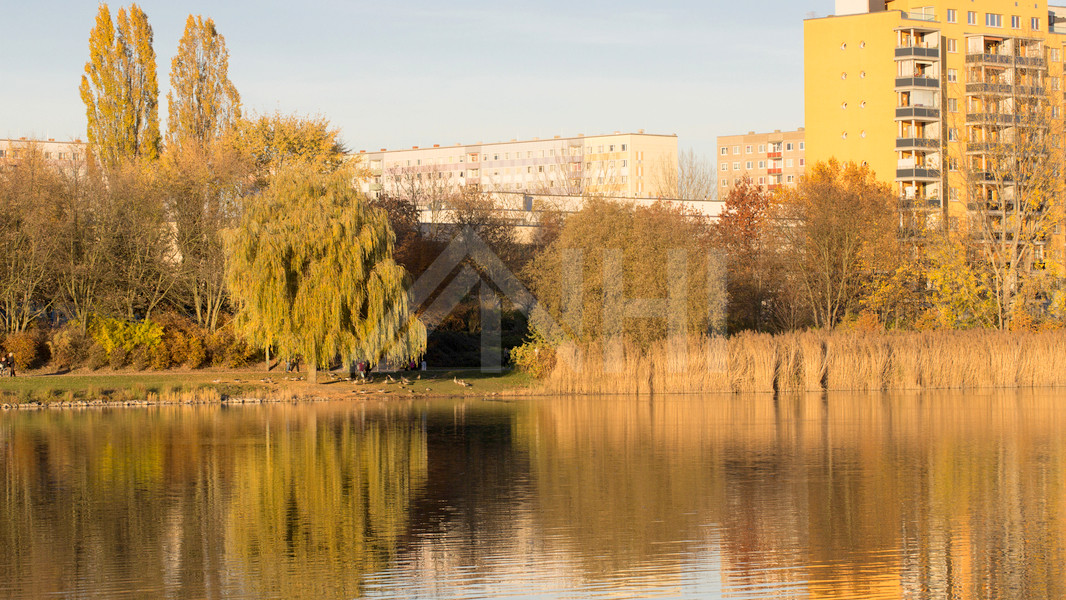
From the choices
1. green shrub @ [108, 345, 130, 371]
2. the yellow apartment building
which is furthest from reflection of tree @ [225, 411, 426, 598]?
the yellow apartment building

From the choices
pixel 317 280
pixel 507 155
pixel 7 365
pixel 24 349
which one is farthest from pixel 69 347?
pixel 507 155

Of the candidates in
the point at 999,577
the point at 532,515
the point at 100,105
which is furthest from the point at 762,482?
the point at 100,105

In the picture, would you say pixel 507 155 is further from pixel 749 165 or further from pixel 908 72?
pixel 908 72

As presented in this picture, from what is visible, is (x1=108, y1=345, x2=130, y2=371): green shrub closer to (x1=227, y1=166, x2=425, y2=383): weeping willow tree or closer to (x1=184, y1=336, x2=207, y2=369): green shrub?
(x1=184, y1=336, x2=207, y2=369): green shrub

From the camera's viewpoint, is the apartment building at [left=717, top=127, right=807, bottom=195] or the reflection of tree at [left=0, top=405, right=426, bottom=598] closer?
the reflection of tree at [left=0, top=405, right=426, bottom=598]

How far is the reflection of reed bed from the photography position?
42500 millimetres

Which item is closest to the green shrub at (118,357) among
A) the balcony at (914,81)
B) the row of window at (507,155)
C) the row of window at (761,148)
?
the balcony at (914,81)

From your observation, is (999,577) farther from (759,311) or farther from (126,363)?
(759,311)

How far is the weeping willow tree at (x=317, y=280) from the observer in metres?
42.0

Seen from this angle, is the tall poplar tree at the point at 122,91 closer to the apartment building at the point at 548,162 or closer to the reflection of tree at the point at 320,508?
the reflection of tree at the point at 320,508

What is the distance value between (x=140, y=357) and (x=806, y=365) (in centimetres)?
2750

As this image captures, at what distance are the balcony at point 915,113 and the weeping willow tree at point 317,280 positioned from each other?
50.0 metres

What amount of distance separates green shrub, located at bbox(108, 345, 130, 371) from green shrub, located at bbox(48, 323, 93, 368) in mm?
1096

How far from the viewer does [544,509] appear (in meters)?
18.7
